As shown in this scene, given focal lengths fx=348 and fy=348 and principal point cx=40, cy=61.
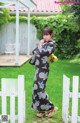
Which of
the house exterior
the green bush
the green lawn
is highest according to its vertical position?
the house exterior

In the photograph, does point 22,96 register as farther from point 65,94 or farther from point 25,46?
point 25,46

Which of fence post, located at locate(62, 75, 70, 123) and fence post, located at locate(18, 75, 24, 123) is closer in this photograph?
fence post, located at locate(18, 75, 24, 123)

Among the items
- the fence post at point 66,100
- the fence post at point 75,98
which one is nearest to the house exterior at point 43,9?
the fence post at point 66,100

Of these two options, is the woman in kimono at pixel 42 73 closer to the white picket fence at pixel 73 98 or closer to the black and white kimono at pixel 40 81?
the black and white kimono at pixel 40 81

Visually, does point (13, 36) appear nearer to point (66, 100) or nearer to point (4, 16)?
point (4, 16)

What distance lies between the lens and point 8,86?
5.21 m

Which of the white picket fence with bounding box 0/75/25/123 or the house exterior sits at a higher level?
the house exterior

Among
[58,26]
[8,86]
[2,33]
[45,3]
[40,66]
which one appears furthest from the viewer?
[45,3]

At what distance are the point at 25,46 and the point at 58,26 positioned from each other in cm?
299

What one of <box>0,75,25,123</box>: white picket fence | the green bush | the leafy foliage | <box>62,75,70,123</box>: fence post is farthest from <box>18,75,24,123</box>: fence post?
the green bush

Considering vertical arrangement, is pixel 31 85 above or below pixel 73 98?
below

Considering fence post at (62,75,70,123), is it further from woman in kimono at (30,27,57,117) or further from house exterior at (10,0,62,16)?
house exterior at (10,0,62,16)

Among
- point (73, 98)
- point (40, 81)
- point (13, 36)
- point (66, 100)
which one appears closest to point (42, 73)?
point (40, 81)

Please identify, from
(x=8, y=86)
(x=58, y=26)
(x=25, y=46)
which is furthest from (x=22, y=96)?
(x=25, y=46)
